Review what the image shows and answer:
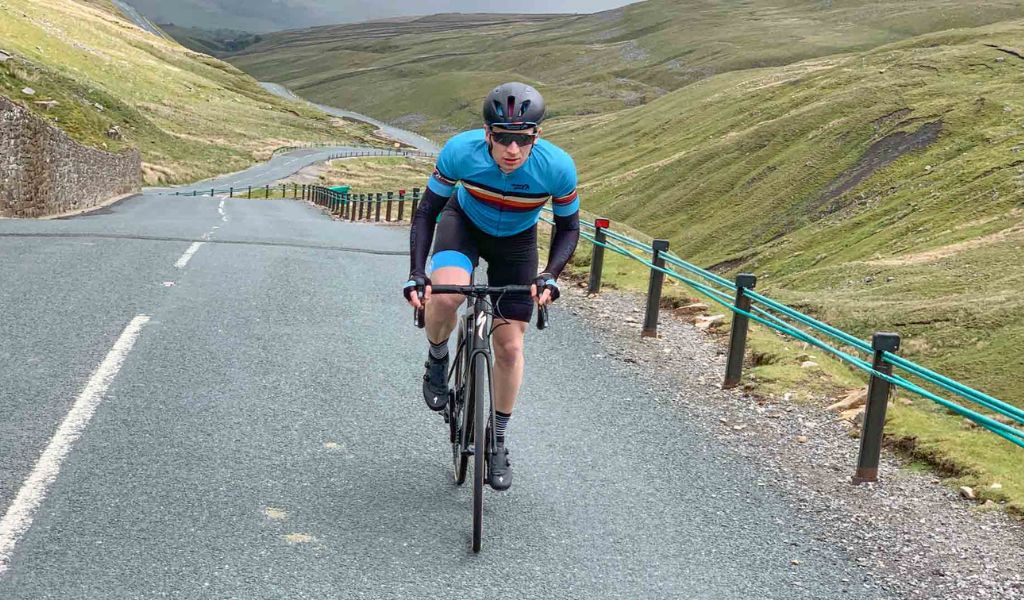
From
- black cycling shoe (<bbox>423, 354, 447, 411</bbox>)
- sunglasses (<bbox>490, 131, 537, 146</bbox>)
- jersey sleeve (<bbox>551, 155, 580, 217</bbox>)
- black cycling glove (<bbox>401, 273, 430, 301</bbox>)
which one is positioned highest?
sunglasses (<bbox>490, 131, 537, 146</bbox>)

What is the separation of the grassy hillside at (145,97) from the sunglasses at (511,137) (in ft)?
102

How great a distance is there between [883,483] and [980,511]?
656 millimetres

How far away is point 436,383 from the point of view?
225 inches

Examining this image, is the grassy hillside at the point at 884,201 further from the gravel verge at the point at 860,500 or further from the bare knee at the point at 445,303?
the bare knee at the point at 445,303

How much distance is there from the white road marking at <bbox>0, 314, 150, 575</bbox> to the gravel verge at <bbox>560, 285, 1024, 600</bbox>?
13.5ft

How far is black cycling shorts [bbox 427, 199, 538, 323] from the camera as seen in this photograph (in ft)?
17.4

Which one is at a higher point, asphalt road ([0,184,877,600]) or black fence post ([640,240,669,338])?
black fence post ([640,240,669,338])

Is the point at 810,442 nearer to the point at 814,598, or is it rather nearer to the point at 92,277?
the point at 814,598

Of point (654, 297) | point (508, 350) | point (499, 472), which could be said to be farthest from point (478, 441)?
point (654, 297)

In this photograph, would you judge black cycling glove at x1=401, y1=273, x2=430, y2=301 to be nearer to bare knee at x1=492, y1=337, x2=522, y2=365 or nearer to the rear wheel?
the rear wheel

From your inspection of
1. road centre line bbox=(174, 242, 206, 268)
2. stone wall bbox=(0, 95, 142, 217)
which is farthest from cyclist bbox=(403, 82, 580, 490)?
stone wall bbox=(0, 95, 142, 217)

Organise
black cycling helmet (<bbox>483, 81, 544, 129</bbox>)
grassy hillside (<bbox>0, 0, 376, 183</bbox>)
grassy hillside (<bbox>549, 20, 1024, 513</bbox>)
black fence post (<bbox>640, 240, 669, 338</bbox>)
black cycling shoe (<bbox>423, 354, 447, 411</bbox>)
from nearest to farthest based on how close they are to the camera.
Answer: black cycling helmet (<bbox>483, 81, 544, 129</bbox>) → black cycling shoe (<bbox>423, 354, 447, 411</bbox>) → black fence post (<bbox>640, 240, 669, 338</bbox>) → grassy hillside (<bbox>549, 20, 1024, 513</bbox>) → grassy hillside (<bbox>0, 0, 376, 183</bbox>)

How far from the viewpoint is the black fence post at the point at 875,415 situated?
634cm

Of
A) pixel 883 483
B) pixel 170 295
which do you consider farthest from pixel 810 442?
pixel 170 295
